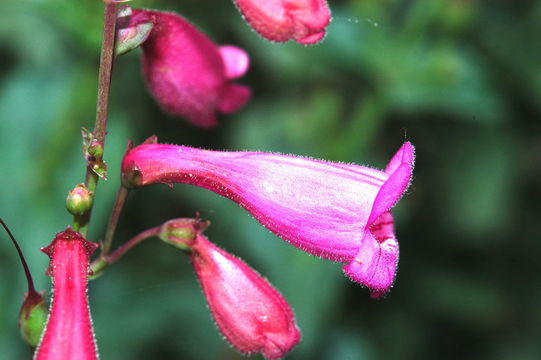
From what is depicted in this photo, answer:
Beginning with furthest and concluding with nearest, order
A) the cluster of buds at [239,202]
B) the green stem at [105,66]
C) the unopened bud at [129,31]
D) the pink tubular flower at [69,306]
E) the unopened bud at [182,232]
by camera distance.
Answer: the unopened bud at [182,232] → the unopened bud at [129,31] → the green stem at [105,66] → the cluster of buds at [239,202] → the pink tubular flower at [69,306]

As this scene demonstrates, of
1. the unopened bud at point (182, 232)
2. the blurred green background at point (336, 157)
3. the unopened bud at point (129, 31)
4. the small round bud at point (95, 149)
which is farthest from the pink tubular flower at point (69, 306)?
the blurred green background at point (336, 157)

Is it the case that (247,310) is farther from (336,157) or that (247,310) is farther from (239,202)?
(336,157)

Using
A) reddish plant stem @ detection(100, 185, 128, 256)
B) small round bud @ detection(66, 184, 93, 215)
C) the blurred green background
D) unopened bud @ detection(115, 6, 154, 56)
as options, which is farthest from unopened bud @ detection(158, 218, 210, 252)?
the blurred green background

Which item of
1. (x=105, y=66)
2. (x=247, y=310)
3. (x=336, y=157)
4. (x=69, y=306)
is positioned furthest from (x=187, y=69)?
(x=336, y=157)

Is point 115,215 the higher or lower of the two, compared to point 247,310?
higher

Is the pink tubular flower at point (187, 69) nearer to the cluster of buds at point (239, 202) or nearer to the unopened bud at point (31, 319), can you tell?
the cluster of buds at point (239, 202)

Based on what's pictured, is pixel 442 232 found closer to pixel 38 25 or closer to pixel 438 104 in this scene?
pixel 438 104
